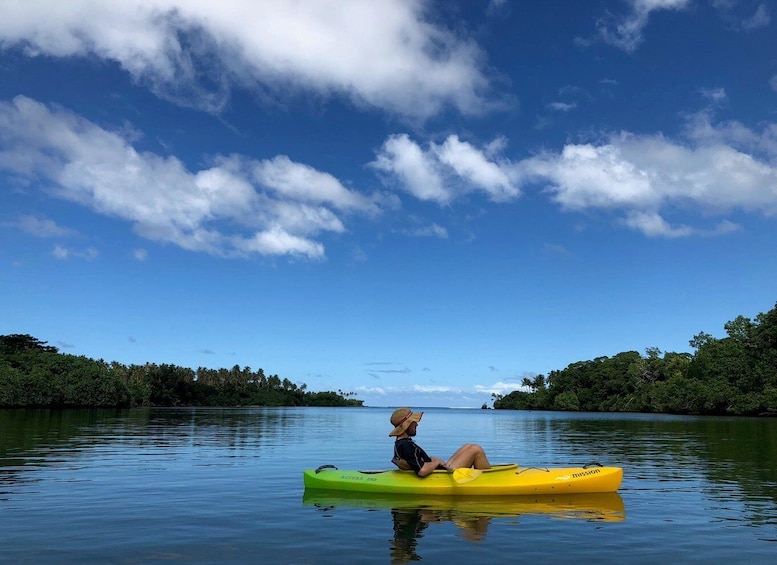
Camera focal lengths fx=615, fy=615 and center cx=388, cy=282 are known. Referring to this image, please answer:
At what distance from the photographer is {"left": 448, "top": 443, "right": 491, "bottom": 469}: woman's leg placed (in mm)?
14781

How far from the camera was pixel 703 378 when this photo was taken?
109438 millimetres

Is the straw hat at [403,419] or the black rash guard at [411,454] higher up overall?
the straw hat at [403,419]

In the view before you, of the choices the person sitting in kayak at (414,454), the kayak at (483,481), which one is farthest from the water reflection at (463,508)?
the person sitting in kayak at (414,454)

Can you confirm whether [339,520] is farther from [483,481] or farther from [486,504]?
[483,481]

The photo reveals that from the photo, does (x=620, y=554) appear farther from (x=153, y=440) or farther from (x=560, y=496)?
(x=153, y=440)

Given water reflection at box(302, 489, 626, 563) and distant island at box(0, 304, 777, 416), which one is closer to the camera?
water reflection at box(302, 489, 626, 563)

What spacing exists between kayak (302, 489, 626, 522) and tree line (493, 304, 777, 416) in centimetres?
8722

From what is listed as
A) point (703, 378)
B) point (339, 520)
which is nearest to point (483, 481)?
point (339, 520)

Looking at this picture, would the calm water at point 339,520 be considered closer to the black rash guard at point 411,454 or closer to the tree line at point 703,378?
the black rash guard at point 411,454

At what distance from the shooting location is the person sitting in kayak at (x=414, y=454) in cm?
1448

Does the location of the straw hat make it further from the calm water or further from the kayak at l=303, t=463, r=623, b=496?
the calm water

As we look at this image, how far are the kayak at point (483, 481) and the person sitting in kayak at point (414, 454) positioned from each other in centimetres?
21

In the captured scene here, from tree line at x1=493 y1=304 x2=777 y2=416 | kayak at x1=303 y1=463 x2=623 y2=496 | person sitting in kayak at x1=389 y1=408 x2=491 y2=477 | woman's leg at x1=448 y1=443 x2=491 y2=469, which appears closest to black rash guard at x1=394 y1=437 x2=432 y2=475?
person sitting in kayak at x1=389 y1=408 x2=491 y2=477

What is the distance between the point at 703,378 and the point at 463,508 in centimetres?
A: 11131
